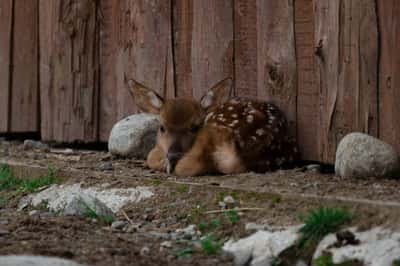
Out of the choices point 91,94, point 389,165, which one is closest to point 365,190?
point 389,165

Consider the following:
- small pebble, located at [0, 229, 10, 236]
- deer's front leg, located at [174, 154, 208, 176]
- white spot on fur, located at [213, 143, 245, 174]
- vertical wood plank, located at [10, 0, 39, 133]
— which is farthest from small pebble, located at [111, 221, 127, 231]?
vertical wood plank, located at [10, 0, 39, 133]

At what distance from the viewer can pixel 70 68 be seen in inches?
384

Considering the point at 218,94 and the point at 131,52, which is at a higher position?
the point at 131,52

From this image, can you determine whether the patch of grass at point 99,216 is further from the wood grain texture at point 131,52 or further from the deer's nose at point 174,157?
the wood grain texture at point 131,52

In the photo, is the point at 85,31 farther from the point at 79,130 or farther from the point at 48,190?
the point at 48,190

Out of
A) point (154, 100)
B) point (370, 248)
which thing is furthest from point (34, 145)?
point (370, 248)

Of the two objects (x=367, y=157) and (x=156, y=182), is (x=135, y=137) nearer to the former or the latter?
(x=156, y=182)

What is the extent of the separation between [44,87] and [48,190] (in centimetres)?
274

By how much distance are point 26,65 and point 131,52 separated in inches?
64.2

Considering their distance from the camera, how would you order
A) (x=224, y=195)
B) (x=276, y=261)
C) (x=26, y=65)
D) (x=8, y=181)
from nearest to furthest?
(x=276, y=261) < (x=224, y=195) < (x=8, y=181) < (x=26, y=65)

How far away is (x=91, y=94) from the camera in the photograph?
9.70 m

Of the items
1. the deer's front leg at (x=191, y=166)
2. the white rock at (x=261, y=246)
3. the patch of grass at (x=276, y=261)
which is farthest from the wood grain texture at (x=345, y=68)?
the patch of grass at (x=276, y=261)

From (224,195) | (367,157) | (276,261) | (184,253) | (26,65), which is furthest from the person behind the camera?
(26,65)

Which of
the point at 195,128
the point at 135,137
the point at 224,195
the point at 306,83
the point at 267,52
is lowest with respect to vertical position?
the point at 224,195
